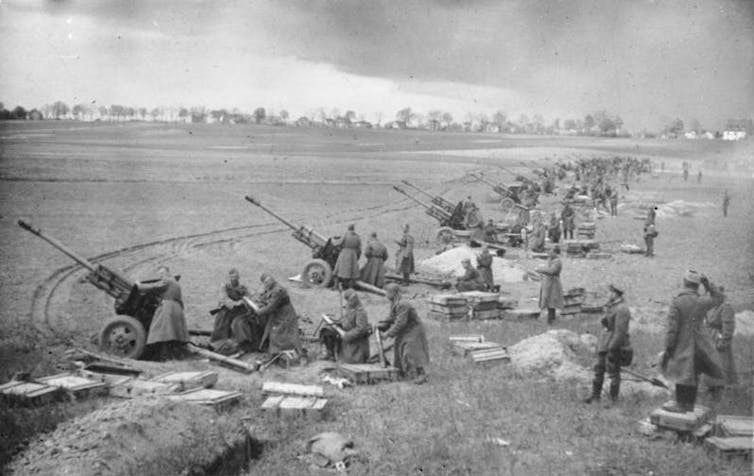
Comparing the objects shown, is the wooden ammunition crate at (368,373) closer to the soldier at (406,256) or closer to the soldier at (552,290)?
the soldier at (552,290)

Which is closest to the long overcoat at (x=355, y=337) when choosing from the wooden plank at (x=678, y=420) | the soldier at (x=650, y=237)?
the wooden plank at (x=678, y=420)

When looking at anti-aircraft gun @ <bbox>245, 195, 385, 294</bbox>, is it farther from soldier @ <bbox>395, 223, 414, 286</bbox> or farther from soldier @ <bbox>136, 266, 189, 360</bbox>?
soldier @ <bbox>136, 266, 189, 360</bbox>

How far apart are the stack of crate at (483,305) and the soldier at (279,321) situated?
4.79m

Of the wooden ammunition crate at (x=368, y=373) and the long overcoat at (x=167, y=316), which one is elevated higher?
the long overcoat at (x=167, y=316)

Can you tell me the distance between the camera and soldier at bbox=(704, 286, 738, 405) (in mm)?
10016

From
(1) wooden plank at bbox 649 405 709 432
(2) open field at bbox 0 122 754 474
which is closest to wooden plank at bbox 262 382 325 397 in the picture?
(2) open field at bbox 0 122 754 474

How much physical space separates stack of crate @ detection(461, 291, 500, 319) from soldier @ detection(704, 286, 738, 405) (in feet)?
18.3

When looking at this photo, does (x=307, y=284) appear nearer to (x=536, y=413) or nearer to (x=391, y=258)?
(x=391, y=258)

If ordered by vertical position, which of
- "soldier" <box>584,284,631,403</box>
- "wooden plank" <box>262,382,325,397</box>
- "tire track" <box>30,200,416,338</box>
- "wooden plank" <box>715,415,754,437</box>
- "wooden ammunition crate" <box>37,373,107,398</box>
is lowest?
"tire track" <box>30,200,416,338</box>

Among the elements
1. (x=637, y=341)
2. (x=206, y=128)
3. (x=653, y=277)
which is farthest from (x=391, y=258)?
(x=206, y=128)

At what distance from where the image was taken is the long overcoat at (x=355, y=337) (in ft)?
39.1

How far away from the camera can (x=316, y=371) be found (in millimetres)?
11875

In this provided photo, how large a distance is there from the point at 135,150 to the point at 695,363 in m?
59.2

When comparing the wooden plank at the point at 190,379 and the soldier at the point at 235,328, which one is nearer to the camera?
the wooden plank at the point at 190,379
